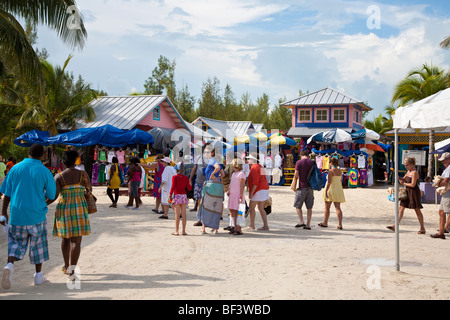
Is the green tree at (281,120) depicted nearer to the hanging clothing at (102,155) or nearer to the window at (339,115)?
the window at (339,115)

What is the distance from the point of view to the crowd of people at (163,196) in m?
5.67

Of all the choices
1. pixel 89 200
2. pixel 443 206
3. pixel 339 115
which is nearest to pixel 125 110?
pixel 339 115

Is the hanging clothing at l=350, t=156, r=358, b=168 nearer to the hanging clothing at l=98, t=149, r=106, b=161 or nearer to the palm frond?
the hanging clothing at l=98, t=149, r=106, b=161

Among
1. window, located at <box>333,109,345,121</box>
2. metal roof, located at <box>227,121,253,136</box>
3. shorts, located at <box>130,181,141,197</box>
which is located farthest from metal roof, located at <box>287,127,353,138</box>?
metal roof, located at <box>227,121,253,136</box>

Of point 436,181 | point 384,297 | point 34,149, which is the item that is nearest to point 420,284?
point 384,297

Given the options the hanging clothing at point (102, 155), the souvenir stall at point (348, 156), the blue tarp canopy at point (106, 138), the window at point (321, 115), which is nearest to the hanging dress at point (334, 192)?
the blue tarp canopy at point (106, 138)

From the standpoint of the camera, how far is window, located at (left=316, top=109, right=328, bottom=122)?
99.0 feet

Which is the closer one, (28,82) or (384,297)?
(384,297)

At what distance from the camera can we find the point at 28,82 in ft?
40.5

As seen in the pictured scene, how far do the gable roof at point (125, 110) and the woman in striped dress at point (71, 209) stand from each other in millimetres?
20201

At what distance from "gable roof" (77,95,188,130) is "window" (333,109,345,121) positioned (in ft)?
34.9

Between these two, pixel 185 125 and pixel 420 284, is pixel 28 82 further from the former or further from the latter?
pixel 185 125

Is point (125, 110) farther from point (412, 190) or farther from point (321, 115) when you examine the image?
point (412, 190)
